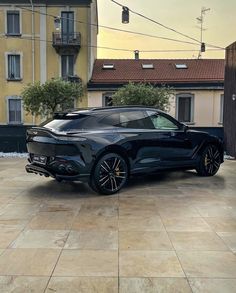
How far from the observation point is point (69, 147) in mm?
6539

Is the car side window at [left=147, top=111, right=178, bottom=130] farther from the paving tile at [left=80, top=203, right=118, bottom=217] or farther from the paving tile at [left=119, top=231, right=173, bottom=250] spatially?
the paving tile at [left=119, top=231, right=173, bottom=250]

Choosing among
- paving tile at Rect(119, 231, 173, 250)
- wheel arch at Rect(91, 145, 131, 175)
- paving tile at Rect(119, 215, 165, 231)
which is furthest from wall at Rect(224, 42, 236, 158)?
paving tile at Rect(119, 231, 173, 250)

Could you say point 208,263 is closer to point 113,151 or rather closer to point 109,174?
point 109,174

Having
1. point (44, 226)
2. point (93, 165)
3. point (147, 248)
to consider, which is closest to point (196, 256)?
point (147, 248)

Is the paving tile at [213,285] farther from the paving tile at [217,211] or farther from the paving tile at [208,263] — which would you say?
the paving tile at [217,211]

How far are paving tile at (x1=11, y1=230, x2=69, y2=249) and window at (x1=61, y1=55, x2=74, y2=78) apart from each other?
23575mm

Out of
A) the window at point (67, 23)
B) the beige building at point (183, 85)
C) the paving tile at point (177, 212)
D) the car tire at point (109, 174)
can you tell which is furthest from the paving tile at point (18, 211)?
the window at point (67, 23)

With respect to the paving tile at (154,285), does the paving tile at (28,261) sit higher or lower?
lower

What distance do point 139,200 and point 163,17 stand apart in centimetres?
1403

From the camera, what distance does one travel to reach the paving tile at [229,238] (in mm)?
4213

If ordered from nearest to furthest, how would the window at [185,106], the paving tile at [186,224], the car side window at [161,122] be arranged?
Answer: the paving tile at [186,224] → the car side window at [161,122] → the window at [185,106]

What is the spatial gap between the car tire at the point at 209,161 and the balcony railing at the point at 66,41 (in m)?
19.8

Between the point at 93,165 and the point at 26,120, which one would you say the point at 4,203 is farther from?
the point at 26,120

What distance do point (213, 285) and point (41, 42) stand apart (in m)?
26.1
